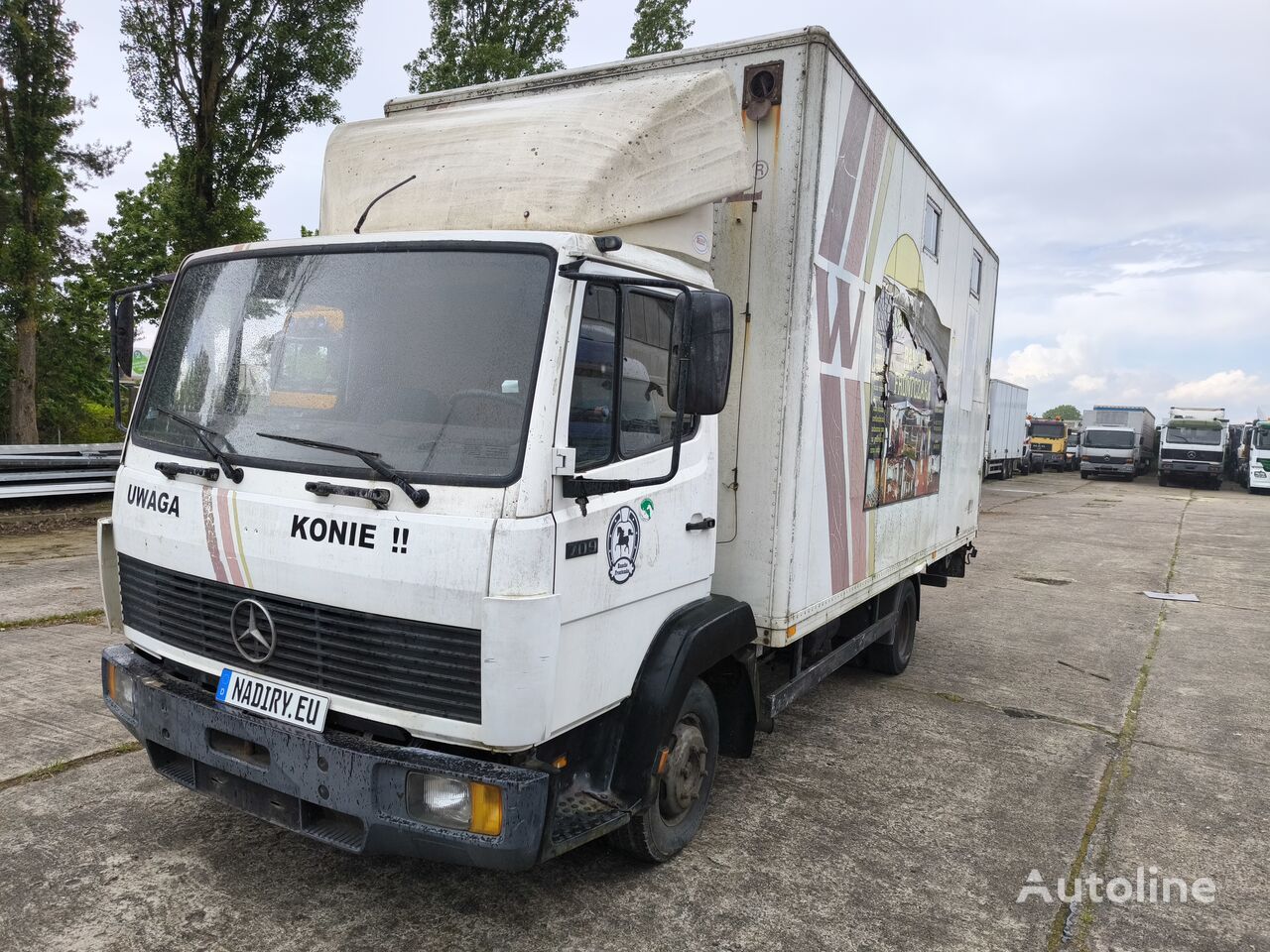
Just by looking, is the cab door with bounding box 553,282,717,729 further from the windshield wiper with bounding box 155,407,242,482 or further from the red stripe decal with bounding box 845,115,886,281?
the red stripe decal with bounding box 845,115,886,281

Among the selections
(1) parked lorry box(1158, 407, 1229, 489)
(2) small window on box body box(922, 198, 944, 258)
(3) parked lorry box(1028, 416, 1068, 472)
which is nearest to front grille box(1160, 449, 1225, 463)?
(1) parked lorry box(1158, 407, 1229, 489)

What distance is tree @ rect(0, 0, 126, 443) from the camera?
1272cm

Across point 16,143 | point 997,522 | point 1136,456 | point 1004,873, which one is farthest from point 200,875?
point 1136,456

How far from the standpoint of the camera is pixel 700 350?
110 inches

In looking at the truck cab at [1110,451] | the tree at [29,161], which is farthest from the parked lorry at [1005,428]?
the tree at [29,161]

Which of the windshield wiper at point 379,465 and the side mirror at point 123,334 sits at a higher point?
the side mirror at point 123,334

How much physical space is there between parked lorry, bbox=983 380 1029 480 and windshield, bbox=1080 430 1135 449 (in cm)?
280

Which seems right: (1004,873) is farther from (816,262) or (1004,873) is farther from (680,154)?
(680,154)

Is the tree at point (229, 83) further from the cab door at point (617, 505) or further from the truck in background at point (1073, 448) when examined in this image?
the truck in background at point (1073, 448)

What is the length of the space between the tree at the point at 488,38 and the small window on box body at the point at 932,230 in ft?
30.9

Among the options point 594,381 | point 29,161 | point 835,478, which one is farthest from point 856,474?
point 29,161

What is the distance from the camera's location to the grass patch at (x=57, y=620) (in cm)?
663

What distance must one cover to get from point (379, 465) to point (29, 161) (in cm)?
1439

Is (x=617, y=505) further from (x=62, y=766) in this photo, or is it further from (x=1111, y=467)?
(x=1111, y=467)
